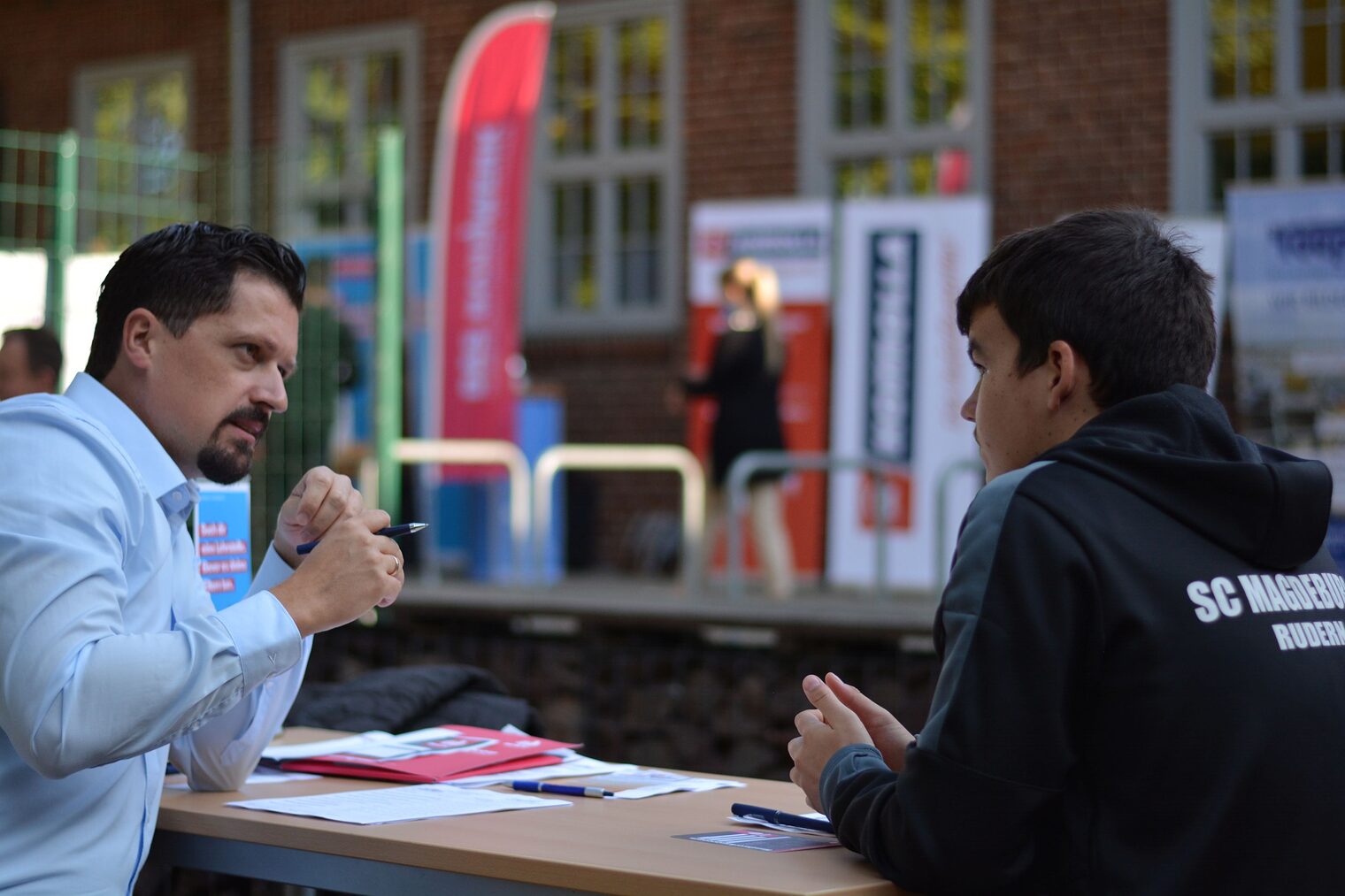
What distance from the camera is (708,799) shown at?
2328 mm

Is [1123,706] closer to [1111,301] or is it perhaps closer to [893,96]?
[1111,301]

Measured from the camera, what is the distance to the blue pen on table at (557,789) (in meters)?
2.31

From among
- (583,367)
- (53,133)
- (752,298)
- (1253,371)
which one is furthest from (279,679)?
(53,133)

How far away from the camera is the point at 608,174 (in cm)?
1143

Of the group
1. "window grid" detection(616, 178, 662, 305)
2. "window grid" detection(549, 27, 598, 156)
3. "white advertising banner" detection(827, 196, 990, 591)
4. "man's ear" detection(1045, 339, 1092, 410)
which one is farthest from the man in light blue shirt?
"window grid" detection(549, 27, 598, 156)

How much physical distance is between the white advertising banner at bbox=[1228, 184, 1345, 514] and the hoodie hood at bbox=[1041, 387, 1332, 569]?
4.60 meters

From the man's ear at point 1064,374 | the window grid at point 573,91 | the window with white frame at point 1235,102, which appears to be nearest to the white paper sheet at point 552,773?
the man's ear at point 1064,374

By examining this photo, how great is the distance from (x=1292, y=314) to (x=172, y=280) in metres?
5.07

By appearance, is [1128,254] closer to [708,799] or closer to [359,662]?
[708,799]

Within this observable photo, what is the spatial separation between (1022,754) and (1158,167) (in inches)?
335

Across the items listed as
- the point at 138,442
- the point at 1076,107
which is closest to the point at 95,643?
the point at 138,442

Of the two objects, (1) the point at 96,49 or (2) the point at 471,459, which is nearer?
(2) the point at 471,459

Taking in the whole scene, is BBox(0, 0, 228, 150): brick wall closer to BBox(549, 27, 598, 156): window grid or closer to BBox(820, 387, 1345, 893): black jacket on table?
BBox(549, 27, 598, 156): window grid

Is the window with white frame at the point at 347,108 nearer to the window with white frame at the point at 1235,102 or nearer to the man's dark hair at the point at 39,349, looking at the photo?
the window with white frame at the point at 1235,102
